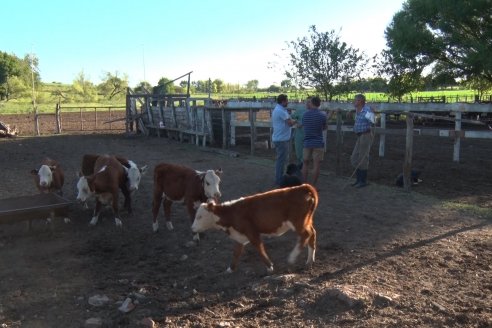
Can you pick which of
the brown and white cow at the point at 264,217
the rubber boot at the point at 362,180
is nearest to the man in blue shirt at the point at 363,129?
the rubber boot at the point at 362,180

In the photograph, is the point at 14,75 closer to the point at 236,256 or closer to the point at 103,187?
the point at 103,187

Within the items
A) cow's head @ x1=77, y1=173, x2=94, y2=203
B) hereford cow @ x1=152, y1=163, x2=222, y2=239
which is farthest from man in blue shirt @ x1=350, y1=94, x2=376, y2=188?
cow's head @ x1=77, y1=173, x2=94, y2=203

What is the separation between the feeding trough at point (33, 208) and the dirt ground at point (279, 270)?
372mm

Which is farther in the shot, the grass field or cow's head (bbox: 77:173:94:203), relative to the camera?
the grass field

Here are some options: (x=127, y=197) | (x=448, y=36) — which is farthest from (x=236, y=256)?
(x=448, y=36)

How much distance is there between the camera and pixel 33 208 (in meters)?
7.43

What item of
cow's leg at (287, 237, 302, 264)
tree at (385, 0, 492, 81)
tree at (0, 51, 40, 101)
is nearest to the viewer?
cow's leg at (287, 237, 302, 264)

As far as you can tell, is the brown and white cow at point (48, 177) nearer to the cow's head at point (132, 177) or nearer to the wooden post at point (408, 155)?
the cow's head at point (132, 177)

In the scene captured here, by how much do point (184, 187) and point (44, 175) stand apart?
130 inches

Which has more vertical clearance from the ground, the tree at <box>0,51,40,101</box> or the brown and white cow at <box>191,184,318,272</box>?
the tree at <box>0,51,40,101</box>

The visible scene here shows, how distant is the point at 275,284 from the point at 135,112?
79.3 ft

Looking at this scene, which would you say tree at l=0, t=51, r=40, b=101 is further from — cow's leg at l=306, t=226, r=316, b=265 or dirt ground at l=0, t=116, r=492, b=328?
cow's leg at l=306, t=226, r=316, b=265

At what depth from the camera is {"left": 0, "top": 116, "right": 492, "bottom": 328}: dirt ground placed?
15.4 feet

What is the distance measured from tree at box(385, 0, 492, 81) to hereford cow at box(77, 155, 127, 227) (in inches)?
887
